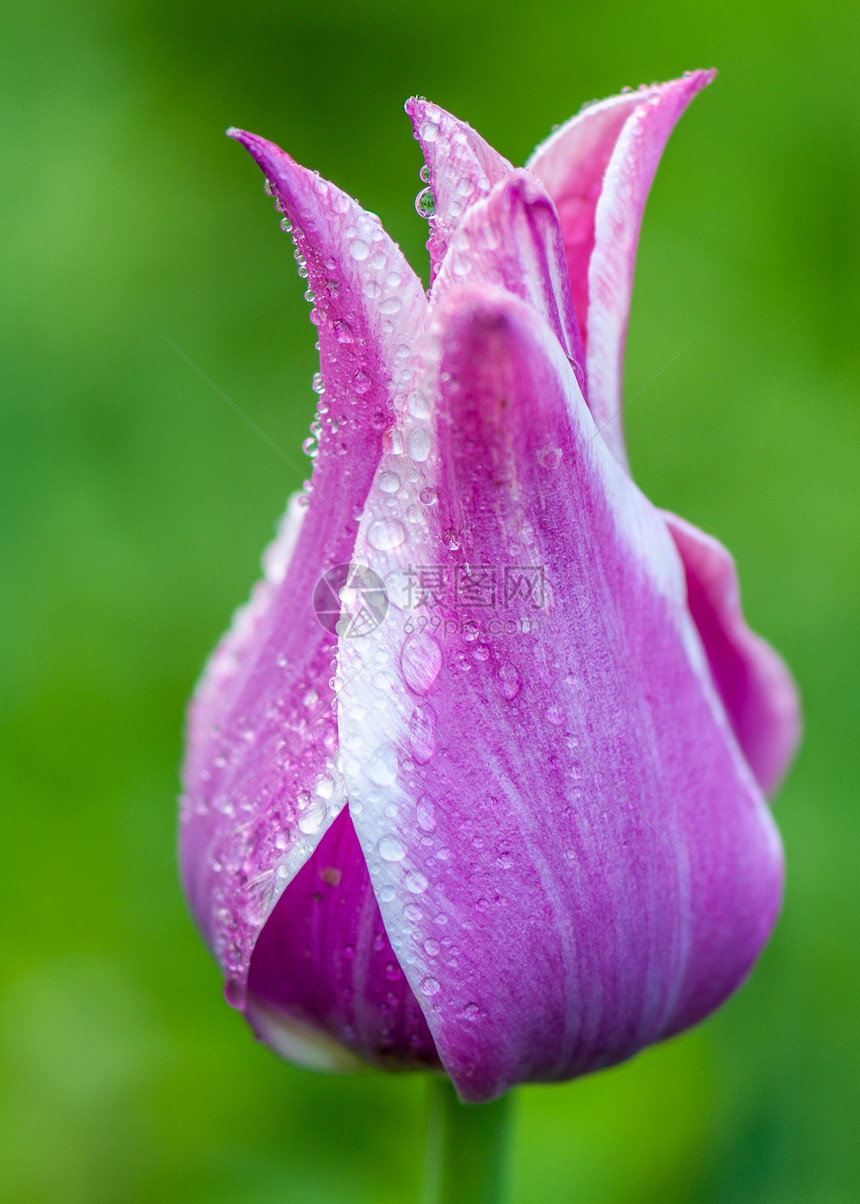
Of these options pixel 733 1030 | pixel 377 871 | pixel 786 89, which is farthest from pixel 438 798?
pixel 786 89

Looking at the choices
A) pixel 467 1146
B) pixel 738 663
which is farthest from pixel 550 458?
pixel 467 1146

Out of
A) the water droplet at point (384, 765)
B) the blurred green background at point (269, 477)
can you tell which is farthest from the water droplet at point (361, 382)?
the blurred green background at point (269, 477)

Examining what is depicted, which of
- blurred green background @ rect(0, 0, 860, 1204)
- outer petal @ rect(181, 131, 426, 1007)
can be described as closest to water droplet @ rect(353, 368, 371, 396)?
outer petal @ rect(181, 131, 426, 1007)

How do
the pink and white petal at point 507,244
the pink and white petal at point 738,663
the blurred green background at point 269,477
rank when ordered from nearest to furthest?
1. the pink and white petal at point 507,244
2. the pink and white petal at point 738,663
3. the blurred green background at point 269,477

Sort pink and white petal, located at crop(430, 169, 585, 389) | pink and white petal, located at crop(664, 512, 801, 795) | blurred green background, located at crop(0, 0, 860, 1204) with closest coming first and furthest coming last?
1. pink and white petal, located at crop(430, 169, 585, 389)
2. pink and white petal, located at crop(664, 512, 801, 795)
3. blurred green background, located at crop(0, 0, 860, 1204)

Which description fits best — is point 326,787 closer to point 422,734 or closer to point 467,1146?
point 422,734

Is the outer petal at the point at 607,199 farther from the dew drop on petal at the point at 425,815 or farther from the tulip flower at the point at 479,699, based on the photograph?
the dew drop on petal at the point at 425,815

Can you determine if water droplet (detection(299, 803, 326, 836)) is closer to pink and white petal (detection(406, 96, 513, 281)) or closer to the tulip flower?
the tulip flower
